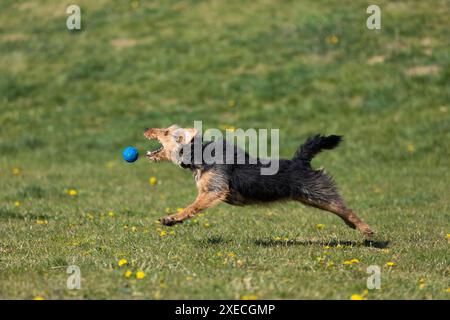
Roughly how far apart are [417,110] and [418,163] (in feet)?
9.19

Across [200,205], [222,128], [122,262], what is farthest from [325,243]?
[222,128]

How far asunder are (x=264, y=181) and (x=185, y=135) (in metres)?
1.15

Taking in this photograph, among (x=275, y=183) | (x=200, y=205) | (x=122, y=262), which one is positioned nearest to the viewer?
(x=122, y=262)

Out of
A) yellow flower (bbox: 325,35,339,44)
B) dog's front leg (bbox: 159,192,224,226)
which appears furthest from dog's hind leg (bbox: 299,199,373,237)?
yellow flower (bbox: 325,35,339,44)

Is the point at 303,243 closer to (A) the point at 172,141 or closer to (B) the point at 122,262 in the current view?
(A) the point at 172,141

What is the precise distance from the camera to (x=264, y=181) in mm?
8258

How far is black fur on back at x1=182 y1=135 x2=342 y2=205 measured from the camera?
8258 mm

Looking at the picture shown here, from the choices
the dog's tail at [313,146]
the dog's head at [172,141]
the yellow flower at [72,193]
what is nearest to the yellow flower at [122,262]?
the dog's head at [172,141]

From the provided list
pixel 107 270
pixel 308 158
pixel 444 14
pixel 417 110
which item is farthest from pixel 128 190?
pixel 444 14

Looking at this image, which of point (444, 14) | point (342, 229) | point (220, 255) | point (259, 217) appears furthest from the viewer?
point (444, 14)

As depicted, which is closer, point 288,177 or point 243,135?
point 288,177

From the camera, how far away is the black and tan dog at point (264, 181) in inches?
324

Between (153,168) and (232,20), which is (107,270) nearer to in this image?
(153,168)

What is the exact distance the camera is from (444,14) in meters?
22.8
